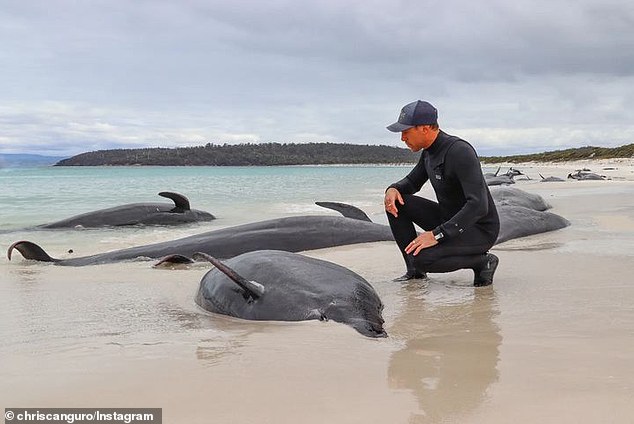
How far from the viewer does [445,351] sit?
3111mm

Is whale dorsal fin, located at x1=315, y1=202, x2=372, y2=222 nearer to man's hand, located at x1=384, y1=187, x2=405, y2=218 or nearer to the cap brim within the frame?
man's hand, located at x1=384, y1=187, x2=405, y2=218

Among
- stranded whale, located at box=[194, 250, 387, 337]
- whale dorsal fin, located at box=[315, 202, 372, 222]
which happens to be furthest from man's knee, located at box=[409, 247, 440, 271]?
whale dorsal fin, located at box=[315, 202, 372, 222]

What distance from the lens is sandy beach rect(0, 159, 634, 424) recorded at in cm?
237

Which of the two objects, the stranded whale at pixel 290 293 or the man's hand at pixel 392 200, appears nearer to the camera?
the stranded whale at pixel 290 293

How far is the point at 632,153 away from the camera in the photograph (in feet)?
178

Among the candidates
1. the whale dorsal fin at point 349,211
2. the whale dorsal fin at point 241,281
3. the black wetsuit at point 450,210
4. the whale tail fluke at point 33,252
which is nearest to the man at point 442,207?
the black wetsuit at point 450,210

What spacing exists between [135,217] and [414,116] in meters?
7.82

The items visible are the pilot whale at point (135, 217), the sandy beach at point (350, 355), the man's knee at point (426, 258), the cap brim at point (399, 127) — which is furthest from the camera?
the pilot whale at point (135, 217)

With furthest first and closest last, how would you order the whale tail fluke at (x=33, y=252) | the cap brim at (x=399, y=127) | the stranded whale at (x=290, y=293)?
the whale tail fluke at (x=33, y=252), the cap brim at (x=399, y=127), the stranded whale at (x=290, y=293)

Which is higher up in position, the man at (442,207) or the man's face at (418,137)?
the man's face at (418,137)

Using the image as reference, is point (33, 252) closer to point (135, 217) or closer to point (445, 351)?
point (135, 217)

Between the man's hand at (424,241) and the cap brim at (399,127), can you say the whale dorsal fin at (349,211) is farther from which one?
the cap brim at (399,127)

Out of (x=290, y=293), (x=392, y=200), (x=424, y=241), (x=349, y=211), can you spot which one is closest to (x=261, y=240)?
(x=349, y=211)

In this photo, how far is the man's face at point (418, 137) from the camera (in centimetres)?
461
